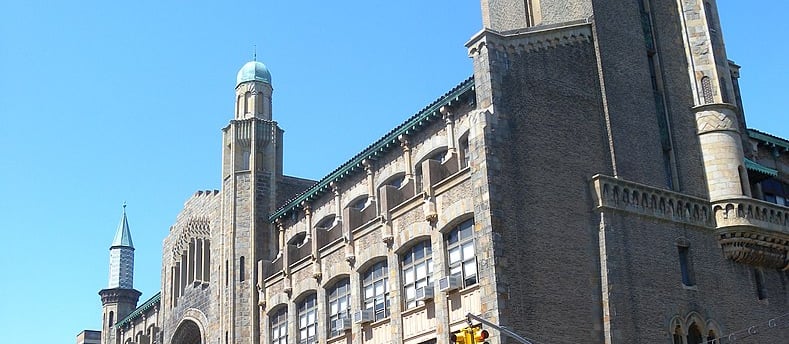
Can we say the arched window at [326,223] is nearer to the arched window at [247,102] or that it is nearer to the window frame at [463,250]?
the arched window at [247,102]

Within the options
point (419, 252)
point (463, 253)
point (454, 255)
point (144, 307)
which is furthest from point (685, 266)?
point (144, 307)

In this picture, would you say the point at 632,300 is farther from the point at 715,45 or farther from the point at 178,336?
the point at 178,336

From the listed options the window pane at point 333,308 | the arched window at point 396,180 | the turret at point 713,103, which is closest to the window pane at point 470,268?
the arched window at point 396,180

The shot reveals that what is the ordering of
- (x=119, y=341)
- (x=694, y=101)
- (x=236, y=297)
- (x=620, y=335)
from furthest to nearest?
(x=119, y=341)
(x=236, y=297)
(x=694, y=101)
(x=620, y=335)

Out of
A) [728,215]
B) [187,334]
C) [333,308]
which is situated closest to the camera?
[728,215]

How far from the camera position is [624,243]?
33.3m

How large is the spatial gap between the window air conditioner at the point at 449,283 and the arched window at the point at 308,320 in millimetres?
10547

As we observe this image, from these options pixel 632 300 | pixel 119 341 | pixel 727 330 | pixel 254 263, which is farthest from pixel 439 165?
pixel 119 341

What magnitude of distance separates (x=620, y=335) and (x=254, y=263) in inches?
856

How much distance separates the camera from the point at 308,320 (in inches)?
1735

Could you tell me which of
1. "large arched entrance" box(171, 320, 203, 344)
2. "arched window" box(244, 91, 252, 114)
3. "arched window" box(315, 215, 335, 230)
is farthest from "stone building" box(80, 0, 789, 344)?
"large arched entrance" box(171, 320, 203, 344)

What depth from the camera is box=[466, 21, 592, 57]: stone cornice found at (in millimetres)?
34594

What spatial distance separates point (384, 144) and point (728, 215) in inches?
546

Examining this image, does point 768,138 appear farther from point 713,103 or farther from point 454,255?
point 454,255
